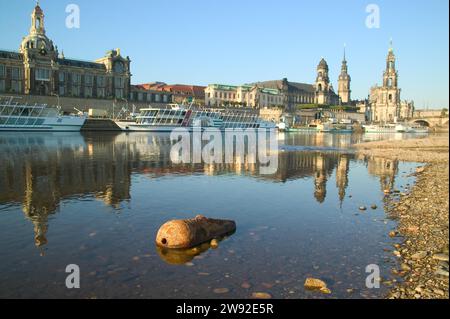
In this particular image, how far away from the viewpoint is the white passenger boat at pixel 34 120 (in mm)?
77125

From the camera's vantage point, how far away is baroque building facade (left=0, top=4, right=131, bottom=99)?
9969 cm

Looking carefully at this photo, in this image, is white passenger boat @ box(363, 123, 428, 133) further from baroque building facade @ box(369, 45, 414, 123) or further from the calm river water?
the calm river water

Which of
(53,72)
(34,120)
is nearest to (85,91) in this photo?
(53,72)

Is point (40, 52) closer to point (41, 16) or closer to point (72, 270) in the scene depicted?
point (41, 16)

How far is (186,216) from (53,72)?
103937 mm

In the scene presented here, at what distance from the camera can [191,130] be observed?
98000 mm

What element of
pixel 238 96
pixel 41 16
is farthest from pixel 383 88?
pixel 41 16

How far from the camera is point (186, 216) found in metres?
14.3

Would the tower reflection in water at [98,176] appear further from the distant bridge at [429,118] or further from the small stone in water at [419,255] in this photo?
the distant bridge at [429,118]

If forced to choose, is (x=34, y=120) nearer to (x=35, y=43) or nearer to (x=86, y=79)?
(x=35, y=43)

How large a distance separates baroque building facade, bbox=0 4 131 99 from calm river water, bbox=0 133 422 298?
8791 centimetres

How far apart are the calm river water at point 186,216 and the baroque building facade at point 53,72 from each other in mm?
87908

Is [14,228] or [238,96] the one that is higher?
[238,96]
